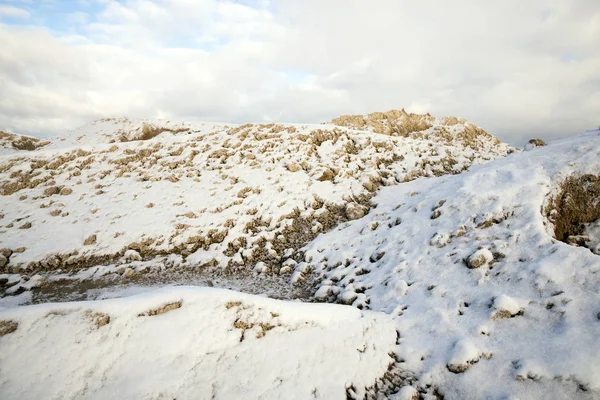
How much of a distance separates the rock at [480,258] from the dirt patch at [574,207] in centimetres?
201

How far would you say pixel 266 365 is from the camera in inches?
200

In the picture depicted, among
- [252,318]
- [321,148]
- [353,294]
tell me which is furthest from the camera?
[321,148]

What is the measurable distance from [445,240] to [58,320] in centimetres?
958

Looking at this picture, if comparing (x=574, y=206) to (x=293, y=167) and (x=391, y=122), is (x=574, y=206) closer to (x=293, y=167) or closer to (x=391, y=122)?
(x=293, y=167)

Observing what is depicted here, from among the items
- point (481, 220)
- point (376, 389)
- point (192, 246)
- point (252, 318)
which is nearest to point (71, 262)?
point (192, 246)

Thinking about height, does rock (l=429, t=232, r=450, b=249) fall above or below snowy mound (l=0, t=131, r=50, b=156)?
below

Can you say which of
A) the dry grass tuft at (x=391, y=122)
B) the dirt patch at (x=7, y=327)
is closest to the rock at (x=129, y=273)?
the dirt patch at (x=7, y=327)

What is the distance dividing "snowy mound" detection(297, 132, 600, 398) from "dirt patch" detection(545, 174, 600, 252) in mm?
187

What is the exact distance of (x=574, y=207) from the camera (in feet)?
25.9

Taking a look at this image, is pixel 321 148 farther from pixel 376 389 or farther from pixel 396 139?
pixel 376 389

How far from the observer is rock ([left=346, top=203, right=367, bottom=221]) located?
42.9ft

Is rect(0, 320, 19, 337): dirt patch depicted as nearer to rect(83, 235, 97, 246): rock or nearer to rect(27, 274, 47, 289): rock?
rect(27, 274, 47, 289): rock

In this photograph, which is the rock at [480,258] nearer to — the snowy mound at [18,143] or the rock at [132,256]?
the rock at [132,256]

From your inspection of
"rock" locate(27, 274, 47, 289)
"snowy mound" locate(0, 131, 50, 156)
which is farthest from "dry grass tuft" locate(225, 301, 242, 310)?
"snowy mound" locate(0, 131, 50, 156)
